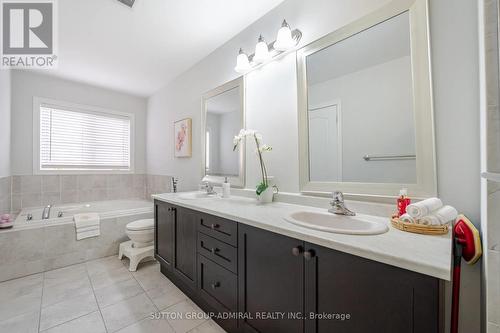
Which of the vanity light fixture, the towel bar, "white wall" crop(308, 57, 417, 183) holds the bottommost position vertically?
the towel bar

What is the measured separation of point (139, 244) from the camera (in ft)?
7.61

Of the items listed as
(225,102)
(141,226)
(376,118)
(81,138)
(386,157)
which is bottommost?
(141,226)

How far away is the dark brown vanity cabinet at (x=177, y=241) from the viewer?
1576 mm

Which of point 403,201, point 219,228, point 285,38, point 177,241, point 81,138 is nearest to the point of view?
point 403,201

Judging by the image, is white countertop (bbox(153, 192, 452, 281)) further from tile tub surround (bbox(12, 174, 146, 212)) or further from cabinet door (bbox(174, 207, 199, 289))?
tile tub surround (bbox(12, 174, 146, 212))

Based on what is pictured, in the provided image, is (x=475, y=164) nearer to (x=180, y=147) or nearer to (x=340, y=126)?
(x=340, y=126)

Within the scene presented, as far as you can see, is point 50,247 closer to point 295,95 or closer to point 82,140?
point 82,140

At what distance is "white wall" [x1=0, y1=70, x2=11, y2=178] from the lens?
2.22m

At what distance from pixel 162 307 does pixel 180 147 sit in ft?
6.13

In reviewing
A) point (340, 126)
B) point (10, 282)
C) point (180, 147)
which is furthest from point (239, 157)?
point (10, 282)

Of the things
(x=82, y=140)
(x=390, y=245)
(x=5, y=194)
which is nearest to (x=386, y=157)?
(x=390, y=245)

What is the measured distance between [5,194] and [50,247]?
3.46 ft

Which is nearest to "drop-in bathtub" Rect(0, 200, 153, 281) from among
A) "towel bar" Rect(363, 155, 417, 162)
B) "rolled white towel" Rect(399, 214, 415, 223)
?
"towel bar" Rect(363, 155, 417, 162)

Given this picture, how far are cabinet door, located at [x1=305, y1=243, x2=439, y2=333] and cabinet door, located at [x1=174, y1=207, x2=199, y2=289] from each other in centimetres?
96
